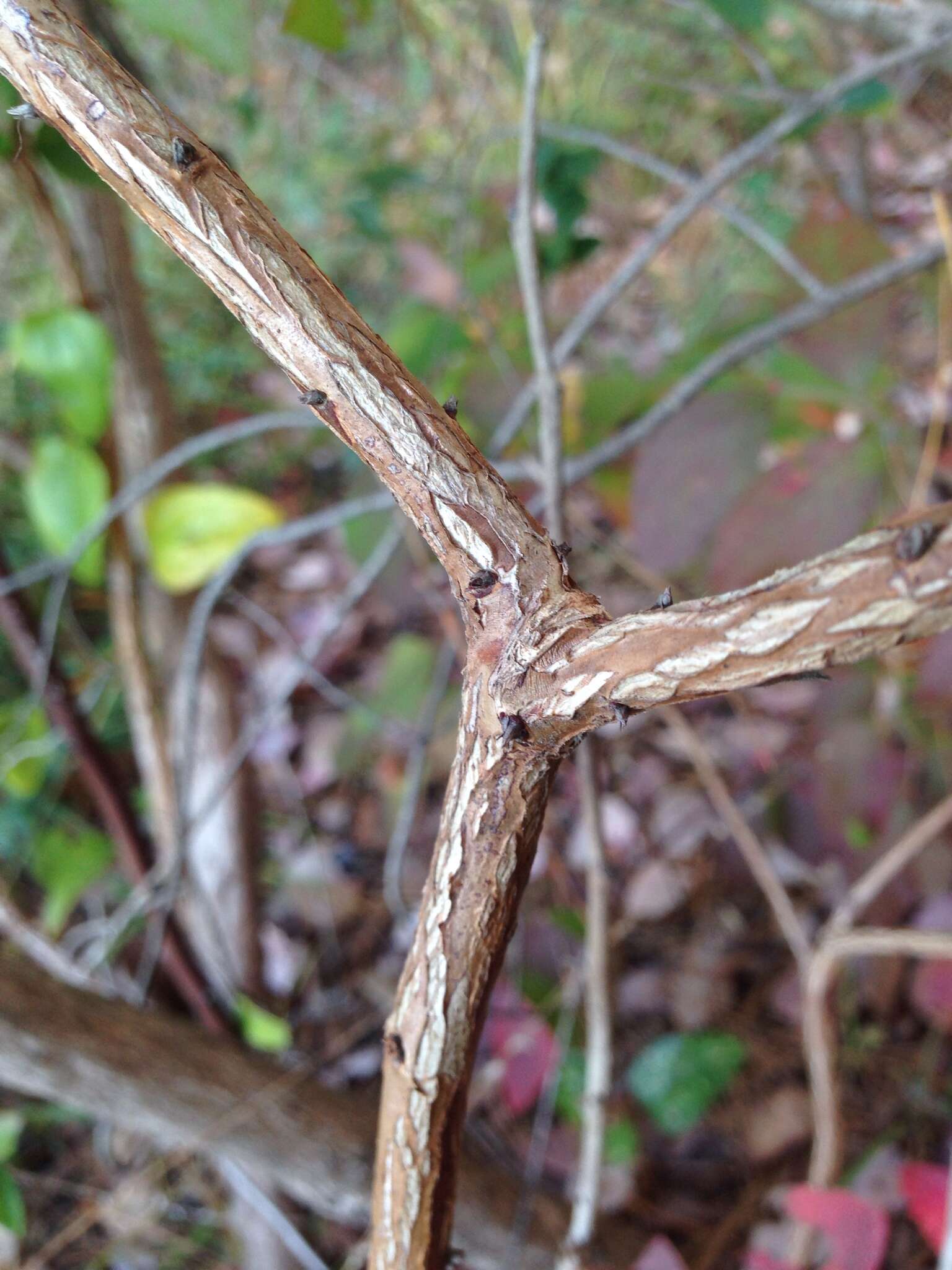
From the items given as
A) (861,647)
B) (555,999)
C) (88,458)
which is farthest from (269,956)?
(861,647)

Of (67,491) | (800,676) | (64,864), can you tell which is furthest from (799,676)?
(64,864)

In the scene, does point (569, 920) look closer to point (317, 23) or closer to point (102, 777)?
point (102, 777)

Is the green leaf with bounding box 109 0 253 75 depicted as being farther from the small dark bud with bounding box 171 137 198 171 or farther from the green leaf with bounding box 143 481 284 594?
the green leaf with bounding box 143 481 284 594

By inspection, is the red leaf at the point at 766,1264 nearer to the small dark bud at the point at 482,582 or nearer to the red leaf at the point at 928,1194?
the red leaf at the point at 928,1194

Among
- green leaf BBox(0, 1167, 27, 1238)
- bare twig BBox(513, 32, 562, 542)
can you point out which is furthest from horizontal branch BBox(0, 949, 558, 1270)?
bare twig BBox(513, 32, 562, 542)

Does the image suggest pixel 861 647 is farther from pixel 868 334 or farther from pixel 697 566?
pixel 697 566

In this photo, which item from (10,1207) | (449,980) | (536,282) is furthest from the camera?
(10,1207)
